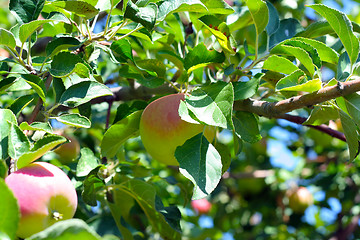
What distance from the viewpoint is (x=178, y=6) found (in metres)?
0.97

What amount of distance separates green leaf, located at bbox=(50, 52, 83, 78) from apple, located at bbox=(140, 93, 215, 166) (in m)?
0.20

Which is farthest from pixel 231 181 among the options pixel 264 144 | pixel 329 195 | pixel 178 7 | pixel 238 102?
pixel 178 7

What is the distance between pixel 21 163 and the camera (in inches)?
31.7

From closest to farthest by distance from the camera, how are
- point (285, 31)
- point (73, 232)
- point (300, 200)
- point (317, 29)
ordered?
point (73, 232) < point (317, 29) < point (285, 31) < point (300, 200)

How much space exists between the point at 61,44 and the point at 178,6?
0.91ft

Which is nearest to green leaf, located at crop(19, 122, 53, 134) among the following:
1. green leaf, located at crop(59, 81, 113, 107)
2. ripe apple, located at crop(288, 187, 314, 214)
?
green leaf, located at crop(59, 81, 113, 107)

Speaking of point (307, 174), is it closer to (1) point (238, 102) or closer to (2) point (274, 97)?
(2) point (274, 97)

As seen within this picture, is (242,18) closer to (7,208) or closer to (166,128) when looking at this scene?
(166,128)

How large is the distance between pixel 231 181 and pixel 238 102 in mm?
1939

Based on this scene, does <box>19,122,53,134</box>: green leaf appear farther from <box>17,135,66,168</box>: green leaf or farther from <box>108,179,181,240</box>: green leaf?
<box>108,179,181,240</box>: green leaf

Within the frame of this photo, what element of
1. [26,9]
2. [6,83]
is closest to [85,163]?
[6,83]

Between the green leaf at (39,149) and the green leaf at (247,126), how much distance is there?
1.41ft

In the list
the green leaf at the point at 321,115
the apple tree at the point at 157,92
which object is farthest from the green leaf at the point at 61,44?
the green leaf at the point at 321,115

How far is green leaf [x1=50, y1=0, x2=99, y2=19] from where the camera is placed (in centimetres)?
92
